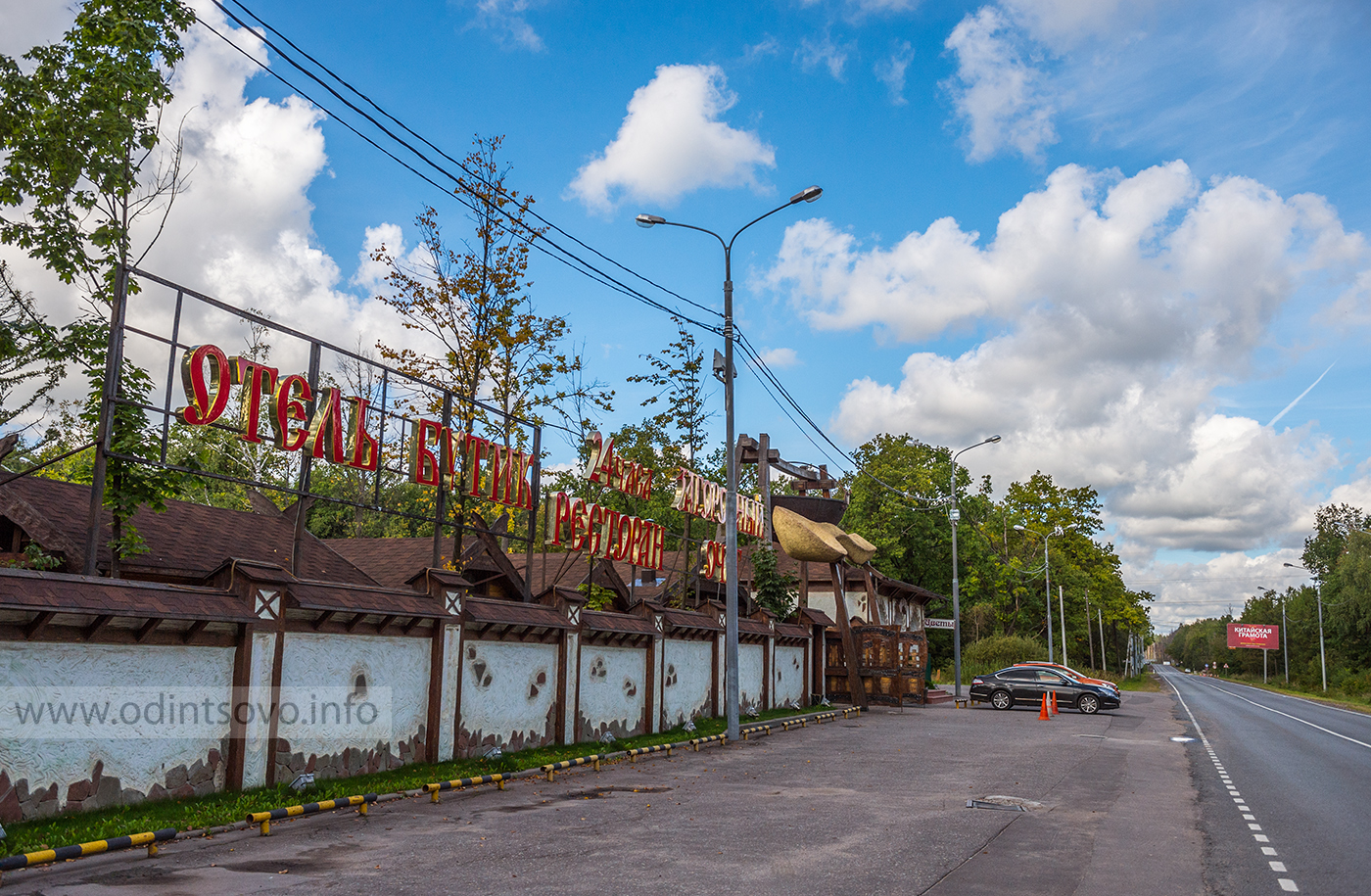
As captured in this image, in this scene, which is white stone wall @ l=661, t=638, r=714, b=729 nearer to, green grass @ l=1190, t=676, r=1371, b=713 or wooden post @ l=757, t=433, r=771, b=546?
wooden post @ l=757, t=433, r=771, b=546

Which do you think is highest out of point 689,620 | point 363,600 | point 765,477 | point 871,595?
point 765,477

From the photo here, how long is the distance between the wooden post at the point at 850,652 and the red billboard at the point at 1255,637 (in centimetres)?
8125

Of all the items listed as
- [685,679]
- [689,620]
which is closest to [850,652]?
[685,679]

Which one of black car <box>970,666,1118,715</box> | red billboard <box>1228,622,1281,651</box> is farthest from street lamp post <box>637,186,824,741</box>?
red billboard <box>1228,622,1281,651</box>

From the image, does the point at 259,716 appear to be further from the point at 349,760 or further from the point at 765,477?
the point at 765,477

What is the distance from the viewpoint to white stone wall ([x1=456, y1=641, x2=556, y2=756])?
50.7 ft

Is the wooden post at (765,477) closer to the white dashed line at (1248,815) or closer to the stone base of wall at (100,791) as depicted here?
the white dashed line at (1248,815)

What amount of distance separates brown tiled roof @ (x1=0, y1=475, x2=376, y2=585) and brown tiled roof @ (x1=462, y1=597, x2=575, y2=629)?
317 centimetres

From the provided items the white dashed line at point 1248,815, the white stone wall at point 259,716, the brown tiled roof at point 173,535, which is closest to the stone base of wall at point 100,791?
the white stone wall at point 259,716

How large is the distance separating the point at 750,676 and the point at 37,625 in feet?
66.0

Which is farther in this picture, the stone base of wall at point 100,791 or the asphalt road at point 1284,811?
the stone base of wall at point 100,791

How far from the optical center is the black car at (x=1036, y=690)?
32.9 metres

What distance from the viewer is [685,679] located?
2295 centimetres

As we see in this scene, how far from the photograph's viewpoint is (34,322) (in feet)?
46.9
